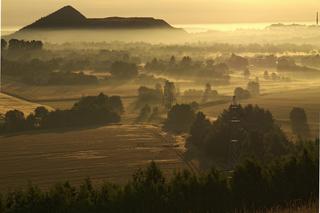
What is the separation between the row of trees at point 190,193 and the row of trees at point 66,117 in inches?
1334

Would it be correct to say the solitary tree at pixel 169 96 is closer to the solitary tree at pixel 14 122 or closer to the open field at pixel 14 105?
the open field at pixel 14 105

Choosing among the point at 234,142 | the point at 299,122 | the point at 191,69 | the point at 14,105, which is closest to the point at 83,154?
the point at 234,142

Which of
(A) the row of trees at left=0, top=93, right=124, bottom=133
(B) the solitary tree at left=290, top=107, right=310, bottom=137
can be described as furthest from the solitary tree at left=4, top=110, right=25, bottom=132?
(B) the solitary tree at left=290, top=107, right=310, bottom=137

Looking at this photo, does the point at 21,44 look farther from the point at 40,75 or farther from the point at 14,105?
the point at 14,105

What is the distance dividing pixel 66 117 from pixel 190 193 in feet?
126

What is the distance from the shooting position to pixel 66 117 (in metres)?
58.3

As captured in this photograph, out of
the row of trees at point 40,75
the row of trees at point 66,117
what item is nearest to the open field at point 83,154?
the row of trees at point 66,117

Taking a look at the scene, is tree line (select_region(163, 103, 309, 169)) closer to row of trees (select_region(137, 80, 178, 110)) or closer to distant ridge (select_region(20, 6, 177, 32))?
row of trees (select_region(137, 80, 178, 110))

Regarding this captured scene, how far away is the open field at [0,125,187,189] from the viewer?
36500mm

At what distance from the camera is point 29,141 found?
4872cm

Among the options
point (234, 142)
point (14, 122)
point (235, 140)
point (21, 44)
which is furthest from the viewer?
point (21, 44)

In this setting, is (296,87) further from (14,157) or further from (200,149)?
(14,157)

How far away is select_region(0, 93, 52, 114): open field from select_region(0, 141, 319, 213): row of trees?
4448cm

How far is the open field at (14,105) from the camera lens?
218ft
